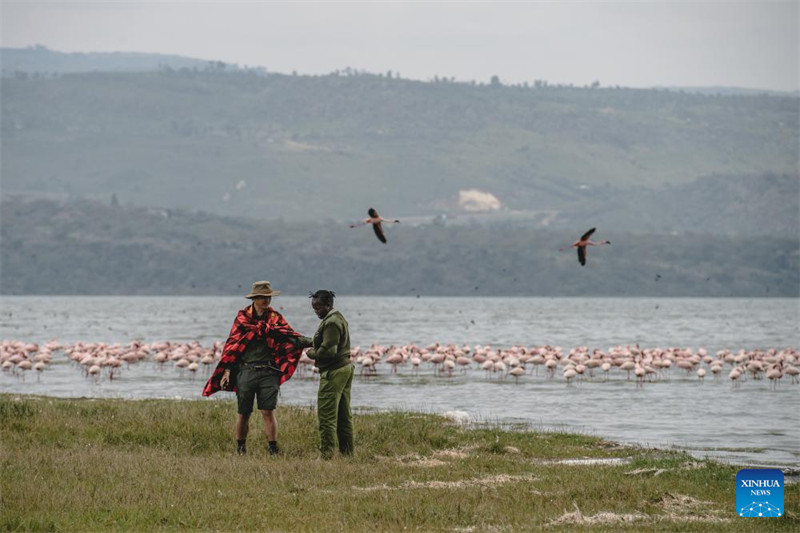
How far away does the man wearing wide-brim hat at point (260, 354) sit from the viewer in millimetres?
18312

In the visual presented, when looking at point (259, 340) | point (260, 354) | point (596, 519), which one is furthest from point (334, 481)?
point (596, 519)

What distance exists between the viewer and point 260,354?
18359 millimetres

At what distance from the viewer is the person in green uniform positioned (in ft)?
59.2

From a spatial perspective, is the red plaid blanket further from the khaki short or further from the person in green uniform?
the person in green uniform

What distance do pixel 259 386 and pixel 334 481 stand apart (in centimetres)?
229

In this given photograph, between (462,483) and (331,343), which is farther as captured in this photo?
(331,343)

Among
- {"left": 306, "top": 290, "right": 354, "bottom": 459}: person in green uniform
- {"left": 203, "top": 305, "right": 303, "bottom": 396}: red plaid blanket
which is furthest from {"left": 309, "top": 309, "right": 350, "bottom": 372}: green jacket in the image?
{"left": 203, "top": 305, "right": 303, "bottom": 396}: red plaid blanket

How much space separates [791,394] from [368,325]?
6798 cm

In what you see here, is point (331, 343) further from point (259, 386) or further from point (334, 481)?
point (334, 481)

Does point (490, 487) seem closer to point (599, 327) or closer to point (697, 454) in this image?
point (697, 454)

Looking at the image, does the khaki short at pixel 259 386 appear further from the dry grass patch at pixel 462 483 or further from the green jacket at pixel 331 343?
the dry grass patch at pixel 462 483

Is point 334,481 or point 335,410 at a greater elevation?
point 335,410

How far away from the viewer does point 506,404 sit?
34062 mm

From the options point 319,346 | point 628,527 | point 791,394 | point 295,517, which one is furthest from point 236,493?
point 791,394
